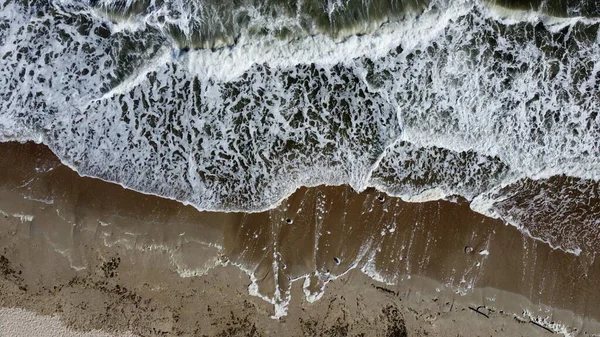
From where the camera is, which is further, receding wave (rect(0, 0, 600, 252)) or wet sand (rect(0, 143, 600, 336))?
wet sand (rect(0, 143, 600, 336))

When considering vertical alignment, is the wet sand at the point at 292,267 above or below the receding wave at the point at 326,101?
below

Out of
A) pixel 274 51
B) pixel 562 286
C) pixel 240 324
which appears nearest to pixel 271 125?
pixel 274 51

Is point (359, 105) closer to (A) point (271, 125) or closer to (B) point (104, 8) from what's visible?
(A) point (271, 125)

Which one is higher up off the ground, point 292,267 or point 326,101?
point 326,101

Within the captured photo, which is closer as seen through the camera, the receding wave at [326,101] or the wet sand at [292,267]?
the receding wave at [326,101]

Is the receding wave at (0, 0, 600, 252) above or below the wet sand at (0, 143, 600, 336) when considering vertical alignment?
above
